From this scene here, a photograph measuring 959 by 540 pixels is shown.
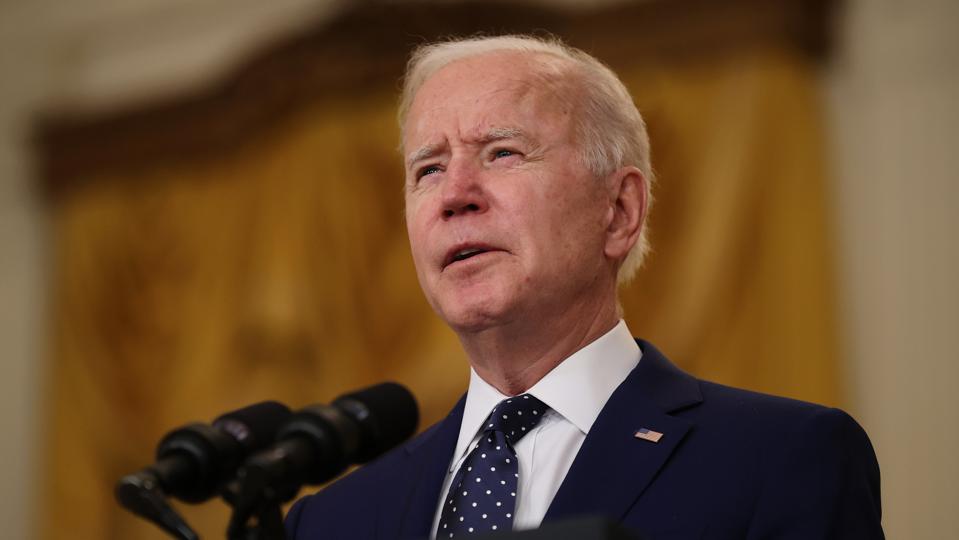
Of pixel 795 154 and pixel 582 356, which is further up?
pixel 795 154

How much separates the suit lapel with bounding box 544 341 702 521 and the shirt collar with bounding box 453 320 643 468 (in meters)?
0.04

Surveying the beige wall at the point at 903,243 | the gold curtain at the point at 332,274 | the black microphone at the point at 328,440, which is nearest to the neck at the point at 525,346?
the black microphone at the point at 328,440

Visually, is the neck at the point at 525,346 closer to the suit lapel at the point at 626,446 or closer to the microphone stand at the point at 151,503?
the suit lapel at the point at 626,446

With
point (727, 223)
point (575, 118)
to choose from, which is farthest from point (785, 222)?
point (575, 118)

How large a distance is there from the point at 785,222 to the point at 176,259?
2.94 metres

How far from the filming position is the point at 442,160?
2.48 meters

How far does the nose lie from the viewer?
2336 millimetres

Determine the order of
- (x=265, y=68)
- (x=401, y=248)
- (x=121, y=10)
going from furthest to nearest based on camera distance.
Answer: (x=121, y=10)
(x=265, y=68)
(x=401, y=248)

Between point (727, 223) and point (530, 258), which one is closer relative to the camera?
point (530, 258)

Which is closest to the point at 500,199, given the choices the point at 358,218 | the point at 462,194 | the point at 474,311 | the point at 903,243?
the point at 462,194

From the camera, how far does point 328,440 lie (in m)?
1.88

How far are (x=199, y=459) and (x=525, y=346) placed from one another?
2.33 ft

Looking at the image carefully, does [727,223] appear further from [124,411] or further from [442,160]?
[124,411]

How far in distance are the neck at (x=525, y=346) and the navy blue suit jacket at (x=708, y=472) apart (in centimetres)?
15
